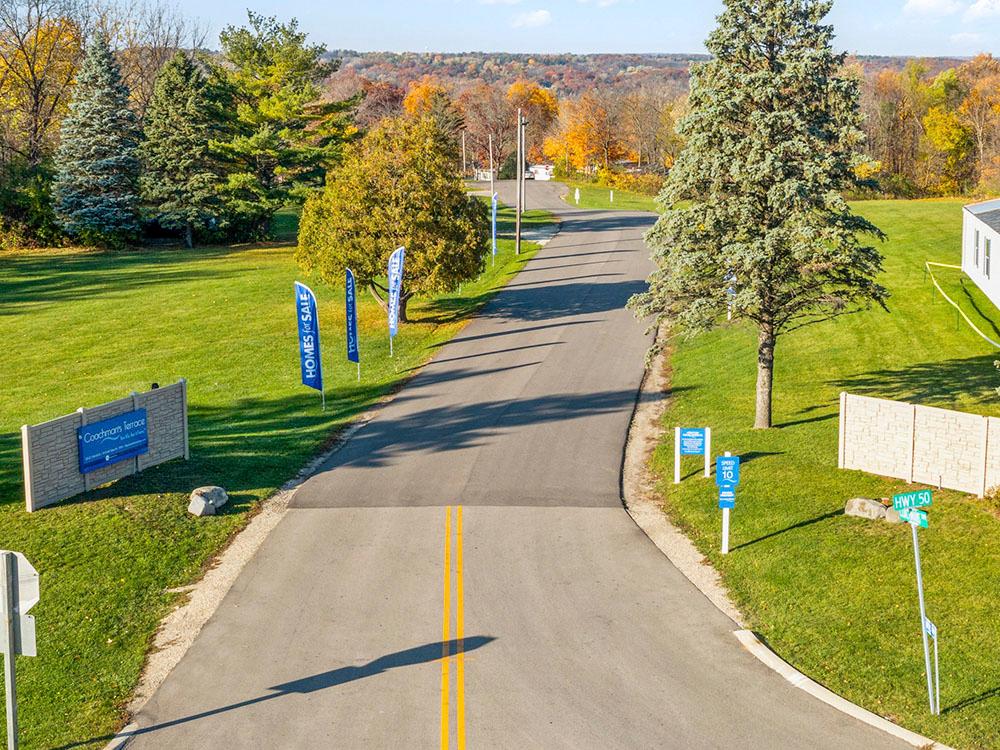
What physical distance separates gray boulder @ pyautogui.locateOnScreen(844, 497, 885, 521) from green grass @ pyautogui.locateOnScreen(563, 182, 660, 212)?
56.5 metres

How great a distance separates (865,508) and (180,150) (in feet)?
172

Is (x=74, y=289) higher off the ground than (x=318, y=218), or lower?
lower

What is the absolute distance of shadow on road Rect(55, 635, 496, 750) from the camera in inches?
528

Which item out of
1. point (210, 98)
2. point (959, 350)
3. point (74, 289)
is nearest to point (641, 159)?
point (210, 98)

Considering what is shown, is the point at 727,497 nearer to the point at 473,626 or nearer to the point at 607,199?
the point at 473,626

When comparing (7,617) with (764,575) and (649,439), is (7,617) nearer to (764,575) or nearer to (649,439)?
(764,575)

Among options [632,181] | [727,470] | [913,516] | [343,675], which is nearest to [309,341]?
[727,470]

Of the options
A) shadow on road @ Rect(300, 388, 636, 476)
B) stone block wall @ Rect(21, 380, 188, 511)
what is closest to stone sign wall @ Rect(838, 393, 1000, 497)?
shadow on road @ Rect(300, 388, 636, 476)

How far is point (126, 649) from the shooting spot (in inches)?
610

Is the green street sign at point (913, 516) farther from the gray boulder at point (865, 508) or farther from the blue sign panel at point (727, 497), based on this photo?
the gray boulder at point (865, 508)

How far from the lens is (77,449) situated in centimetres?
2117

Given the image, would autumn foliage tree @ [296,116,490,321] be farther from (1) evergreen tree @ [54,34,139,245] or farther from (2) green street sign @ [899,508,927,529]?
(1) evergreen tree @ [54,34,139,245]

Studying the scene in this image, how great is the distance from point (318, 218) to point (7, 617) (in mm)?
31454

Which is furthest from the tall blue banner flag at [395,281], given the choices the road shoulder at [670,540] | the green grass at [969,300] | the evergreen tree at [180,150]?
the evergreen tree at [180,150]
